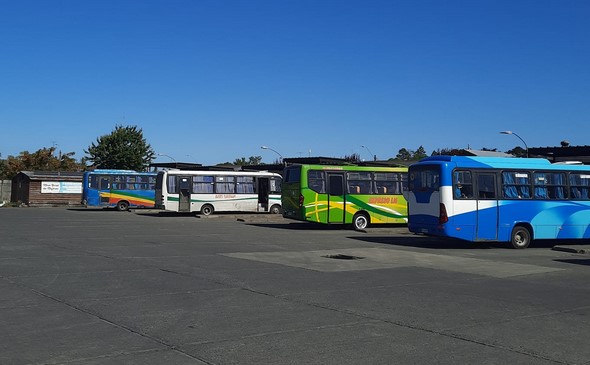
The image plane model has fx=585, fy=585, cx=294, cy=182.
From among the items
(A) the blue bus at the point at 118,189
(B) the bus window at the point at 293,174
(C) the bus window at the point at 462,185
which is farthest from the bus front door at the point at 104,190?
(C) the bus window at the point at 462,185

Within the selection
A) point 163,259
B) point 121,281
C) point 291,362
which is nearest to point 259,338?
point 291,362

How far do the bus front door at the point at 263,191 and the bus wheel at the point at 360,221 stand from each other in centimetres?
1232

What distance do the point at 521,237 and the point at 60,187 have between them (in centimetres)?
4547

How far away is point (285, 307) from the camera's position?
854 centimetres

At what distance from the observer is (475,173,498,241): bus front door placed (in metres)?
18.7

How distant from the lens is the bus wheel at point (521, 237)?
19469 millimetres

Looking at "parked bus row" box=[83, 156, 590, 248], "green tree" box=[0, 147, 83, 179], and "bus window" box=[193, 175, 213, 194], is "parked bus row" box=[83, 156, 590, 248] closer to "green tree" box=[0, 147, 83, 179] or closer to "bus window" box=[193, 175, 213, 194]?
"bus window" box=[193, 175, 213, 194]

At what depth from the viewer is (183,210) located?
3784 centimetres

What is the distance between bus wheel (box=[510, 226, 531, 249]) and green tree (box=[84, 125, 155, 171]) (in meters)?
62.6

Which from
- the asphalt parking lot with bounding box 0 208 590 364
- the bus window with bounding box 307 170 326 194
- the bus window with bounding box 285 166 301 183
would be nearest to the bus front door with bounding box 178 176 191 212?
the bus window with bounding box 285 166 301 183

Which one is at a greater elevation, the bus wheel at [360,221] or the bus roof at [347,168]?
the bus roof at [347,168]

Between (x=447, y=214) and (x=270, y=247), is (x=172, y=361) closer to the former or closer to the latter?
(x=270, y=247)

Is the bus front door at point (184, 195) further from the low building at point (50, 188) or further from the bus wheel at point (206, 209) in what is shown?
the low building at point (50, 188)

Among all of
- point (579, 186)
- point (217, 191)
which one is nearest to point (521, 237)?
point (579, 186)
